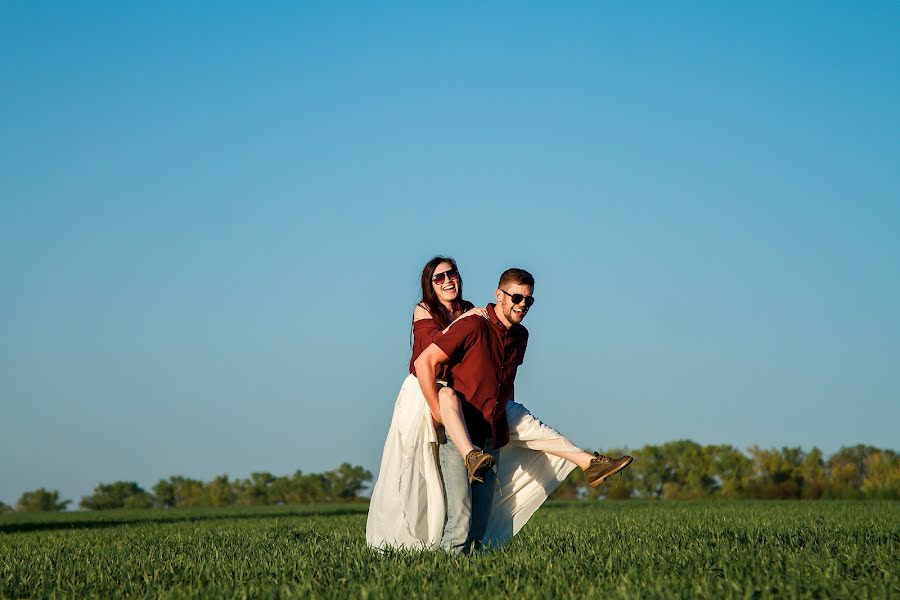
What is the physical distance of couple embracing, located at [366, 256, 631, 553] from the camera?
7.36 m

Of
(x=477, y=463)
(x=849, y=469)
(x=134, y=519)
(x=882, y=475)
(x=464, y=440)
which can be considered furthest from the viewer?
(x=849, y=469)

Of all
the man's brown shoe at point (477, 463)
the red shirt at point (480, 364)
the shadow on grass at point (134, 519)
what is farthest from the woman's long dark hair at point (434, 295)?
the shadow on grass at point (134, 519)

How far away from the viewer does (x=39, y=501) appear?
42.7 metres

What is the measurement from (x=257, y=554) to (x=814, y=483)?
78.2ft

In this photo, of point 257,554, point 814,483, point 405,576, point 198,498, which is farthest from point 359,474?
point 405,576

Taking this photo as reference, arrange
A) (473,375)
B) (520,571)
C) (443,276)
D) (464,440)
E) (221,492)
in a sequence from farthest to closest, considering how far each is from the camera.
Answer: (221,492) → (443,276) → (473,375) → (464,440) → (520,571)

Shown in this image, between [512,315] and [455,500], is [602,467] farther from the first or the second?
[512,315]

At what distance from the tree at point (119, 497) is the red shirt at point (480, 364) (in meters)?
37.0

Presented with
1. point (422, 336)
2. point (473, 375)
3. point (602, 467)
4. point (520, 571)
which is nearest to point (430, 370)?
point (473, 375)

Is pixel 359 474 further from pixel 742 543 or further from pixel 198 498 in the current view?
pixel 742 543

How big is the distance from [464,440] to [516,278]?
1252 millimetres

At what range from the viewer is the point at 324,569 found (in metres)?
6.44

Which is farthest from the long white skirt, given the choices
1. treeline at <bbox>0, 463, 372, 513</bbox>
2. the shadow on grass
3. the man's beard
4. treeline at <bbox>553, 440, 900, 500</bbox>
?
treeline at <bbox>0, 463, 372, 513</bbox>

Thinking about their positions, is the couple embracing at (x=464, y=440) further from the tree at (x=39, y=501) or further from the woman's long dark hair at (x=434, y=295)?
the tree at (x=39, y=501)
